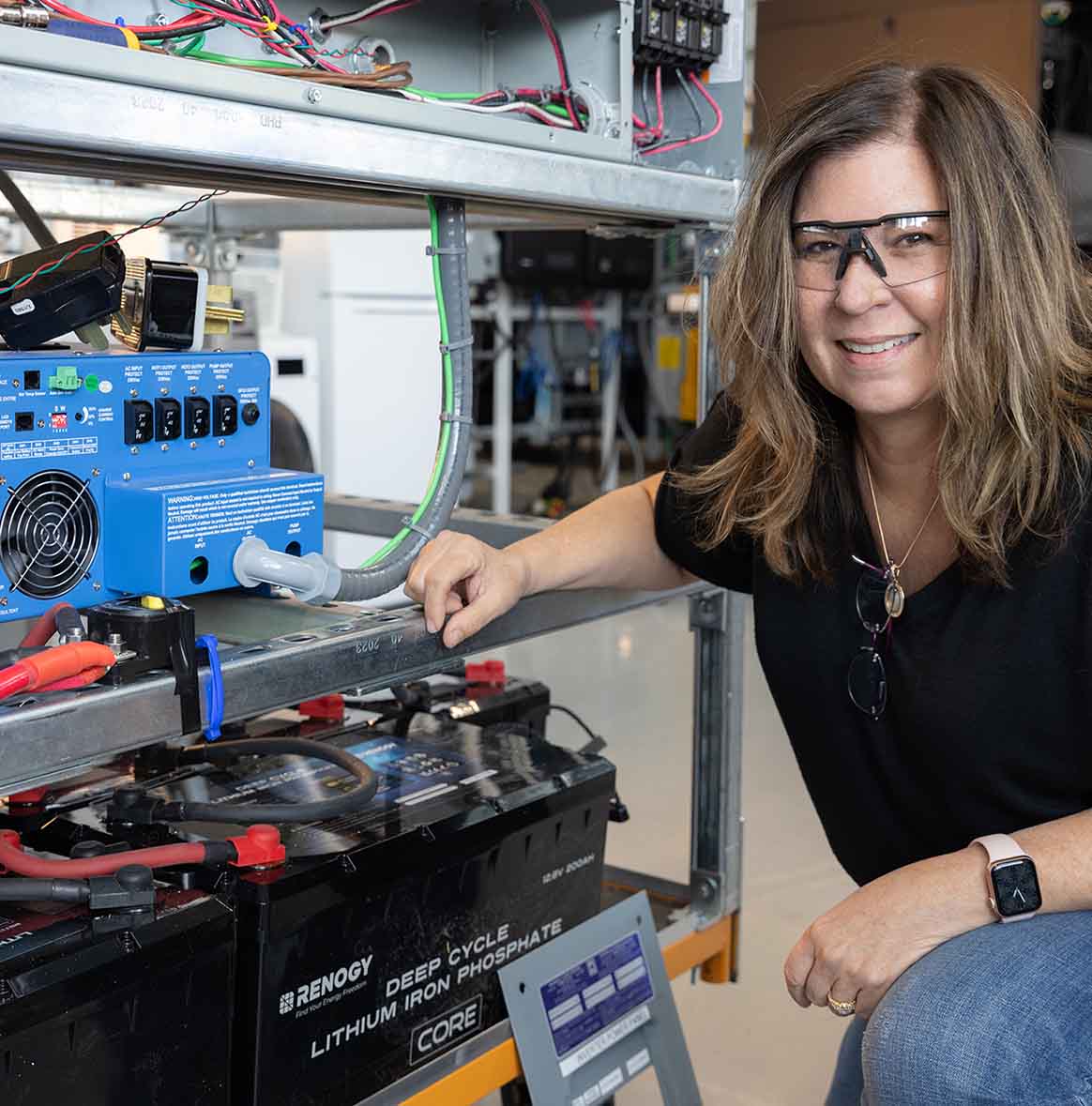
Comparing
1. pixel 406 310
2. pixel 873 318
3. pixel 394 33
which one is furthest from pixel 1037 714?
pixel 406 310

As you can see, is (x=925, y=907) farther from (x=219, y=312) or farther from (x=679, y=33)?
(x=679, y=33)

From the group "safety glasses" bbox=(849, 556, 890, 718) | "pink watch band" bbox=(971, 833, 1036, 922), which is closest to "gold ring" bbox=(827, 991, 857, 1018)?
"pink watch band" bbox=(971, 833, 1036, 922)

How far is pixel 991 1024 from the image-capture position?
93cm

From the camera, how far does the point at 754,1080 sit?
1686 millimetres

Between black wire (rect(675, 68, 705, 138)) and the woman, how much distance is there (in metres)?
0.33

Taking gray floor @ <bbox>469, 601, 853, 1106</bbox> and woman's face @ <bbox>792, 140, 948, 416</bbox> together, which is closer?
woman's face @ <bbox>792, 140, 948, 416</bbox>

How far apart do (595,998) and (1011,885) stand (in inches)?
20.2

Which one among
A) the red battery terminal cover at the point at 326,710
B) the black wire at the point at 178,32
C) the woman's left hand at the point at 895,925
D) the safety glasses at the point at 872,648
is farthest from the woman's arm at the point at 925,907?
the black wire at the point at 178,32

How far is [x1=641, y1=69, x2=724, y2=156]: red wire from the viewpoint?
148 centimetres

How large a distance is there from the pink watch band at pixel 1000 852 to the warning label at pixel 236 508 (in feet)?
1.89

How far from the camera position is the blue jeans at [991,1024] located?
0.93m

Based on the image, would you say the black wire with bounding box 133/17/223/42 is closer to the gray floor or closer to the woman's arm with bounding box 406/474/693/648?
the woman's arm with bounding box 406/474/693/648

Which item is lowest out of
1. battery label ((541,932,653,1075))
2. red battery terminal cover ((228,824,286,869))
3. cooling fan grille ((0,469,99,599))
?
battery label ((541,932,653,1075))

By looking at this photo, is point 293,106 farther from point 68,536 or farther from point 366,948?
point 366,948
